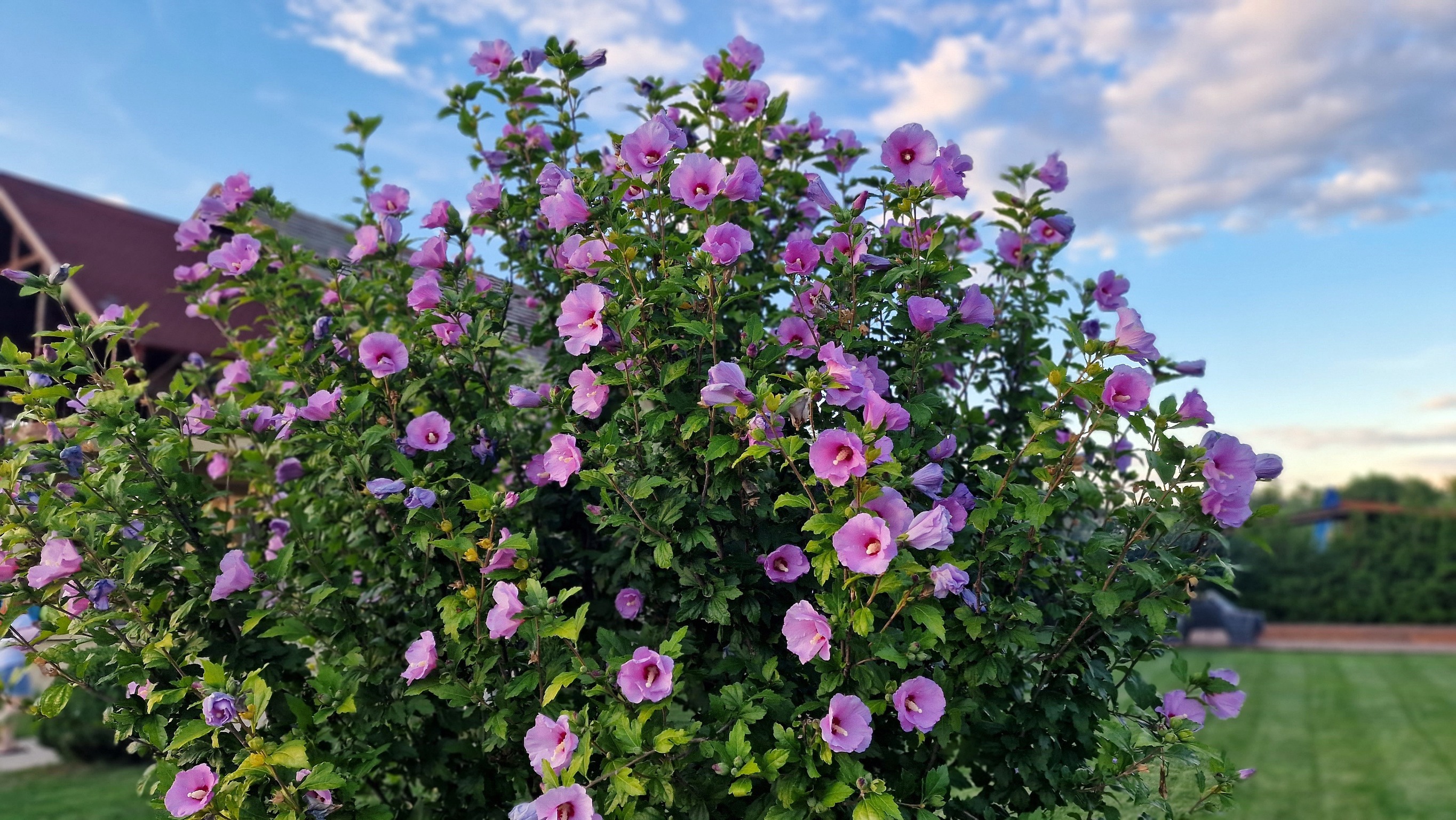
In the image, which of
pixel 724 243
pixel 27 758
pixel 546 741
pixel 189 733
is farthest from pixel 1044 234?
pixel 27 758

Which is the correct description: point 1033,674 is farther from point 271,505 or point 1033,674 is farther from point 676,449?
point 271,505

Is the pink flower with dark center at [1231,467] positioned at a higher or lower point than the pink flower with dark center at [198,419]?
higher

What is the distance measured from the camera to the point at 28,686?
877 centimetres

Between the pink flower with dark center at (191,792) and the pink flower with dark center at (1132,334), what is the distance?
2.48 metres

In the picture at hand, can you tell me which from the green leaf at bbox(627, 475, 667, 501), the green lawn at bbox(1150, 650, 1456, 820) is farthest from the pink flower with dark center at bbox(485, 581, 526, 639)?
the green lawn at bbox(1150, 650, 1456, 820)

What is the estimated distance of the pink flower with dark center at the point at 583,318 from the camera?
240 centimetres

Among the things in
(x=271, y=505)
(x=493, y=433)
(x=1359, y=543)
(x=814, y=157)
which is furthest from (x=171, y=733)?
(x=1359, y=543)

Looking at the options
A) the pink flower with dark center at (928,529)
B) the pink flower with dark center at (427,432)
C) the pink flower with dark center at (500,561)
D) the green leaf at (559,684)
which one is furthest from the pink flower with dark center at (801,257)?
the green leaf at (559,684)

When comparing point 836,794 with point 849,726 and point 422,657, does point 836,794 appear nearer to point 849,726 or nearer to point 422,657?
point 849,726

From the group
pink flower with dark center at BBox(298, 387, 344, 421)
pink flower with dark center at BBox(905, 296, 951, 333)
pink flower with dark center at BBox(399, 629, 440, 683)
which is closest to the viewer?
pink flower with dark center at BBox(905, 296, 951, 333)

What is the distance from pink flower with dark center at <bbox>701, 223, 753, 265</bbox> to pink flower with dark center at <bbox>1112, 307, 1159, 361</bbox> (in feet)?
3.05

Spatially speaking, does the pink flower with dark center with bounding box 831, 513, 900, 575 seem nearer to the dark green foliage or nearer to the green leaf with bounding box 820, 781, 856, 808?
the green leaf with bounding box 820, 781, 856, 808

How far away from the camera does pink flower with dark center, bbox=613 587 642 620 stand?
266 cm

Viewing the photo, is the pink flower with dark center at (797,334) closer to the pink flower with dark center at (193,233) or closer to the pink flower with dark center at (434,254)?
the pink flower with dark center at (434,254)
